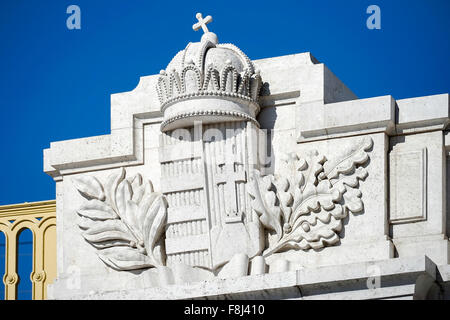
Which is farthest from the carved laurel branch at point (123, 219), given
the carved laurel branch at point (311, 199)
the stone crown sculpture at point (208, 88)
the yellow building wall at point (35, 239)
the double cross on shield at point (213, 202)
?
the yellow building wall at point (35, 239)

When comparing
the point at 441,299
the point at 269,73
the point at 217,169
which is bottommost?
the point at 441,299

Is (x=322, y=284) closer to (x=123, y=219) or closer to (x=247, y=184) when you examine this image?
(x=247, y=184)

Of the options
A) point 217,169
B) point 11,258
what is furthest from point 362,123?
point 11,258

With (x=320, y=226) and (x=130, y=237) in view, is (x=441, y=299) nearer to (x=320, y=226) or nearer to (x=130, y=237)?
(x=320, y=226)

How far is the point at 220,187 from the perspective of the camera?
18.9 metres

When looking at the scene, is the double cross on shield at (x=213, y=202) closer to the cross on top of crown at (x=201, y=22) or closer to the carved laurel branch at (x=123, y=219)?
the carved laurel branch at (x=123, y=219)

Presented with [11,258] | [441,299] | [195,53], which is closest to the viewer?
[441,299]

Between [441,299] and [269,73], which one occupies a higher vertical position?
[269,73]

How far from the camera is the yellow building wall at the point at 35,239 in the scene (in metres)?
21.2

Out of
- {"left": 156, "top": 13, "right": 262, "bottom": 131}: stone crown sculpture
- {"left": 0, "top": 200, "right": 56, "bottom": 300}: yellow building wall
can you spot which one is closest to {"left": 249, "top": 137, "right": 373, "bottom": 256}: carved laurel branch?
{"left": 156, "top": 13, "right": 262, "bottom": 131}: stone crown sculpture

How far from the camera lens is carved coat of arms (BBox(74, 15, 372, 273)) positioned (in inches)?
730

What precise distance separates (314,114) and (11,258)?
5.28 m

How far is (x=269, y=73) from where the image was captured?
19.3m

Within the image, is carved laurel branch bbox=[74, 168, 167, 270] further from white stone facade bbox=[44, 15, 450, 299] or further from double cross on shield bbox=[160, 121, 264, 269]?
double cross on shield bbox=[160, 121, 264, 269]
